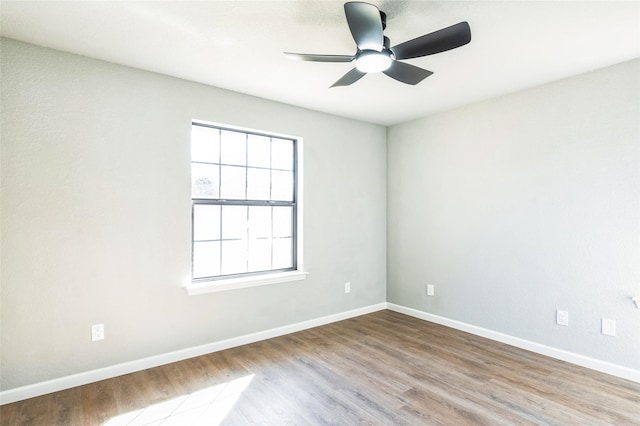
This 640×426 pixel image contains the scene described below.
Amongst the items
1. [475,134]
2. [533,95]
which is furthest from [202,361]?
[533,95]

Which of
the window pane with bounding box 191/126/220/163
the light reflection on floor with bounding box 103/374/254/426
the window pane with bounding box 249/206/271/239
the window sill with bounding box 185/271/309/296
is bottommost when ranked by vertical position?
the light reflection on floor with bounding box 103/374/254/426

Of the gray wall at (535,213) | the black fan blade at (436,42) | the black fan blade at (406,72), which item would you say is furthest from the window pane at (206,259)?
the gray wall at (535,213)

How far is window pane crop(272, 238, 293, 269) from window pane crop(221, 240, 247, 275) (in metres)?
0.37

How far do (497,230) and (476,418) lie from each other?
195cm

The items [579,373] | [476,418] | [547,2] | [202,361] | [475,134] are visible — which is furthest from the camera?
[475,134]

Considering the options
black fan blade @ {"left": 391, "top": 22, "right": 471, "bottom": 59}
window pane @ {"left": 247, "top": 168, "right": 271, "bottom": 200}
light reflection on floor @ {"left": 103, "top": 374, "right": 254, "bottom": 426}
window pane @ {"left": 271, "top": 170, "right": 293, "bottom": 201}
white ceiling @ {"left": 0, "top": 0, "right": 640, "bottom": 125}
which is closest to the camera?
black fan blade @ {"left": 391, "top": 22, "right": 471, "bottom": 59}

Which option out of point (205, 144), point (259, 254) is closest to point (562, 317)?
point (259, 254)

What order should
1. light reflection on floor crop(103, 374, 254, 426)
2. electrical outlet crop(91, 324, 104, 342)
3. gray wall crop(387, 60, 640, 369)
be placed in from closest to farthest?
light reflection on floor crop(103, 374, 254, 426)
electrical outlet crop(91, 324, 104, 342)
gray wall crop(387, 60, 640, 369)

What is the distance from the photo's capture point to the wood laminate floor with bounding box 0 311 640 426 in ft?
6.89

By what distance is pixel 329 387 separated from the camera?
2475 mm

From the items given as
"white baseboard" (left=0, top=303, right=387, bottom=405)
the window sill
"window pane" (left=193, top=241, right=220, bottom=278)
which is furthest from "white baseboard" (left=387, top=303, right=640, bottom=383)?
"window pane" (left=193, top=241, right=220, bottom=278)

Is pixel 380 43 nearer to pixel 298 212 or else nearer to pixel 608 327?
pixel 298 212

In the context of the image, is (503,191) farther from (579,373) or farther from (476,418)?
(476,418)

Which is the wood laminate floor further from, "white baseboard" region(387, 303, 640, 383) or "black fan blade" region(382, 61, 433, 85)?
"black fan blade" region(382, 61, 433, 85)
